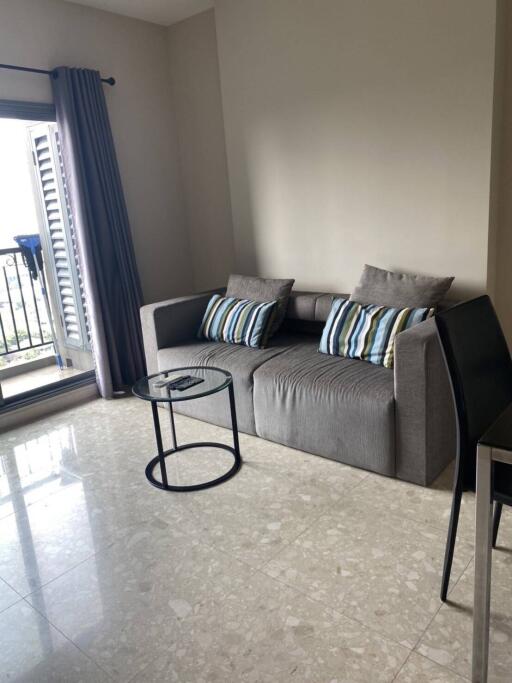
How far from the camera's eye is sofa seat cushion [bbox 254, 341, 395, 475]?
2.47 metres

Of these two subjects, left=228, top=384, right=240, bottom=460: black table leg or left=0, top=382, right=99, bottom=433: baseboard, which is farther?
left=0, top=382, right=99, bottom=433: baseboard

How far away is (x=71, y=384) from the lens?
394 centimetres

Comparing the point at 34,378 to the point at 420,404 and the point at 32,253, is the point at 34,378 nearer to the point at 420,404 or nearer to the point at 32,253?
the point at 32,253

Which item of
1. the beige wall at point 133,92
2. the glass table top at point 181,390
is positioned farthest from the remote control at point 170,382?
the beige wall at point 133,92

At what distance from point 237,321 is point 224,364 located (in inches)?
15.5

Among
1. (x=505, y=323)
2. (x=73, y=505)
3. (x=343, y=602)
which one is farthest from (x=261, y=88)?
(x=343, y=602)

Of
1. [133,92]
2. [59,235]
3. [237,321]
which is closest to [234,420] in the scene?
[237,321]

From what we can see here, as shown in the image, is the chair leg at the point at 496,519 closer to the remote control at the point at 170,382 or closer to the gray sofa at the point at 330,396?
the gray sofa at the point at 330,396

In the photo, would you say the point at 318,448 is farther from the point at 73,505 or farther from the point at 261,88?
the point at 261,88

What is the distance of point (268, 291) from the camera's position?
3539mm

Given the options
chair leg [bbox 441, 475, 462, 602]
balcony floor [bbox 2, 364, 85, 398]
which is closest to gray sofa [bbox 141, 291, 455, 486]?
chair leg [bbox 441, 475, 462, 602]

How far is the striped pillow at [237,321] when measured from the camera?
3.34 meters

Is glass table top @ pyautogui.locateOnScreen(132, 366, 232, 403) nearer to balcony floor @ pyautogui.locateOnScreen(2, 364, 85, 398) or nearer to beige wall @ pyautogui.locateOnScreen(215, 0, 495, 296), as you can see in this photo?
beige wall @ pyautogui.locateOnScreen(215, 0, 495, 296)

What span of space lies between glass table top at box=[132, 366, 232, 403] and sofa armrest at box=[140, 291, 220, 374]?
2.21 feet
